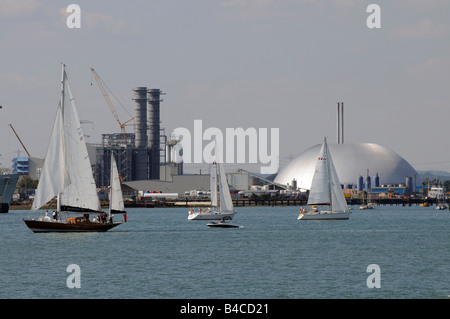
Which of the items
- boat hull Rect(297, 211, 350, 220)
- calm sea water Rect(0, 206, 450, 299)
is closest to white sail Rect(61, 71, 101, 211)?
calm sea water Rect(0, 206, 450, 299)

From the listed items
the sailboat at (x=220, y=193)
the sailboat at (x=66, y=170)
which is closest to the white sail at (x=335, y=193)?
the sailboat at (x=220, y=193)

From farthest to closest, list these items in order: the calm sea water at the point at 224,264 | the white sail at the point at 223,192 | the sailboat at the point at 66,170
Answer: the white sail at the point at 223,192 < the sailboat at the point at 66,170 < the calm sea water at the point at 224,264

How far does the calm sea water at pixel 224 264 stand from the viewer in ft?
159

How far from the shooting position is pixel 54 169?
81375mm

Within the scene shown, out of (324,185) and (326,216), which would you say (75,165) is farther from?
(326,216)

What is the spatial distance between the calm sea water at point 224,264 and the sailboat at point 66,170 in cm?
348

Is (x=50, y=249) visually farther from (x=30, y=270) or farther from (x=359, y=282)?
(x=359, y=282)

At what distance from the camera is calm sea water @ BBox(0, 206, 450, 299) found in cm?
4850

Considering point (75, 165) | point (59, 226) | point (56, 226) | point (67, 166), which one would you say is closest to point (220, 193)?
point (59, 226)

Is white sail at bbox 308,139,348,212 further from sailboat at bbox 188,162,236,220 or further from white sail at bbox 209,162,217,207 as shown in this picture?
white sail at bbox 209,162,217,207

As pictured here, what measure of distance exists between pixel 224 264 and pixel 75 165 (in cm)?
2537

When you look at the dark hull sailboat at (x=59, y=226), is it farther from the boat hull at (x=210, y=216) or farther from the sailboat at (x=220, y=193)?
the boat hull at (x=210, y=216)
